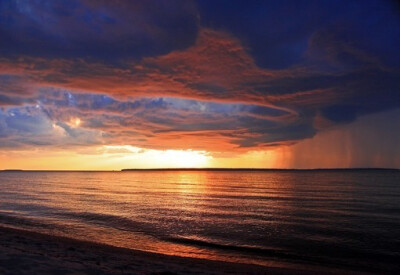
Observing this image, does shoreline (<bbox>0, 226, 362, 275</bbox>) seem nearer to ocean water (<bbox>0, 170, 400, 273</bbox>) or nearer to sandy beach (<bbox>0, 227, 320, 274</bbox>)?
sandy beach (<bbox>0, 227, 320, 274</bbox>)

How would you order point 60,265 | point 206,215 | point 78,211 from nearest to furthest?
point 60,265
point 206,215
point 78,211

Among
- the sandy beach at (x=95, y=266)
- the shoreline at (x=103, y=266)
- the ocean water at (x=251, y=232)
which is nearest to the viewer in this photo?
the sandy beach at (x=95, y=266)

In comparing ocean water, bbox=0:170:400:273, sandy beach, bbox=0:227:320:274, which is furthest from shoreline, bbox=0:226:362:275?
ocean water, bbox=0:170:400:273

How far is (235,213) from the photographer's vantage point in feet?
132

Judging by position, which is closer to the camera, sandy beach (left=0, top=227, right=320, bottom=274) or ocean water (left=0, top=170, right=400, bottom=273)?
sandy beach (left=0, top=227, right=320, bottom=274)

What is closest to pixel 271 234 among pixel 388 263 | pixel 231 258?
pixel 231 258

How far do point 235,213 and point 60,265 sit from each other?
1157 inches

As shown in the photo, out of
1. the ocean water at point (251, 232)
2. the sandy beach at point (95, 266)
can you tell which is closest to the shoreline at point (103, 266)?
the sandy beach at point (95, 266)

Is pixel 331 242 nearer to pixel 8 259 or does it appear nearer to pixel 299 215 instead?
pixel 299 215

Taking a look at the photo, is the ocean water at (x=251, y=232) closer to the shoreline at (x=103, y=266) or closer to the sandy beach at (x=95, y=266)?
the shoreline at (x=103, y=266)

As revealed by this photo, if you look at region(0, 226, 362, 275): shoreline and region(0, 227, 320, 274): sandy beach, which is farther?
region(0, 226, 362, 275): shoreline

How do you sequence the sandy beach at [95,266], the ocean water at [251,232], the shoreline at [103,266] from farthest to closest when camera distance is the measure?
the ocean water at [251,232]
the shoreline at [103,266]
the sandy beach at [95,266]

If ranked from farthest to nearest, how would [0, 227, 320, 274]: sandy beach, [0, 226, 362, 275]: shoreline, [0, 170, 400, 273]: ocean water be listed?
[0, 170, 400, 273]: ocean water
[0, 226, 362, 275]: shoreline
[0, 227, 320, 274]: sandy beach

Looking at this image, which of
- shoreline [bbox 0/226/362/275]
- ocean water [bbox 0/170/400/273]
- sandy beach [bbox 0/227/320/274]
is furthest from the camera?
ocean water [bbox 0/170/400/273]
